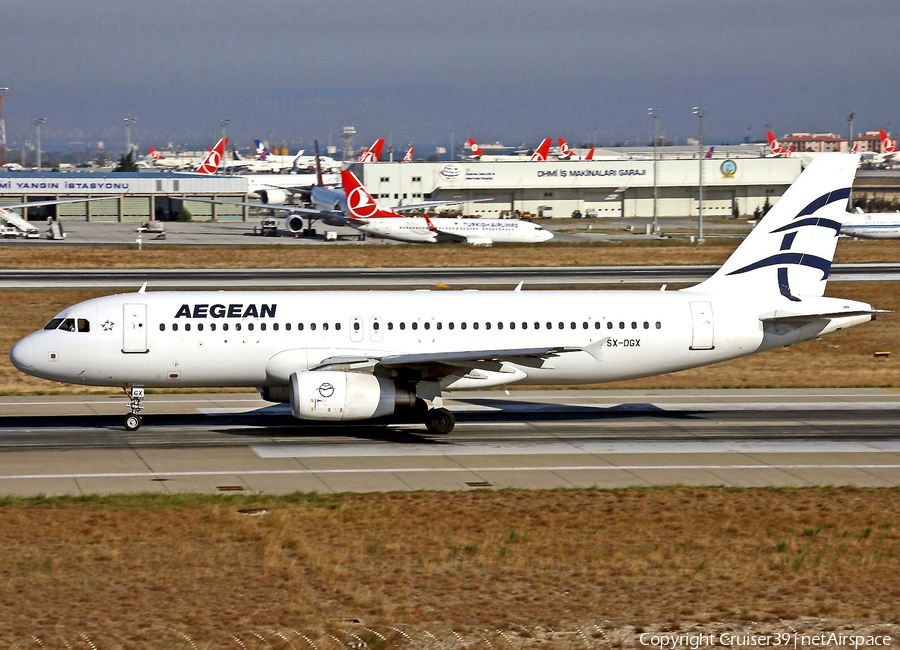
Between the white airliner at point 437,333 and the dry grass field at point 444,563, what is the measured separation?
758 centimetres

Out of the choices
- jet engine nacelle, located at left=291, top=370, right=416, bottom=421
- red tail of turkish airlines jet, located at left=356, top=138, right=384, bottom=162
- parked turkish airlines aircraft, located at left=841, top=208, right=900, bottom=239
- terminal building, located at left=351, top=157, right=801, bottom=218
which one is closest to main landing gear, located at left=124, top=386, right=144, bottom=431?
jet engine nacelle, located at left=291, top=370, right=416, bottom=421

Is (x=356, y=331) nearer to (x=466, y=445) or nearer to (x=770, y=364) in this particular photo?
(x=466, y=445)

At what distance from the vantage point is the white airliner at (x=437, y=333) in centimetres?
3142

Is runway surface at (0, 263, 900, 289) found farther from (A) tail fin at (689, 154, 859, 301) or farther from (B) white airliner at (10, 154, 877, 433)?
(B) white airliner at (10, 154, 877, 433)

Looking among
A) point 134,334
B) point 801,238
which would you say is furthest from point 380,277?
point 134,334

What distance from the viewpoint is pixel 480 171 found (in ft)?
522

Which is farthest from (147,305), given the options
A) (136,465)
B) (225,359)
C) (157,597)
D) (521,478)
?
(157,597)

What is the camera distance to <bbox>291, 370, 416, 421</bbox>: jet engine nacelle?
29812mm

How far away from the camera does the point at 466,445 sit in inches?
1215

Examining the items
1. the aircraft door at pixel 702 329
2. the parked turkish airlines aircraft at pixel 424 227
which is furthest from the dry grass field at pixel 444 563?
the parked turkish airlines aircraft at pixel 424 227

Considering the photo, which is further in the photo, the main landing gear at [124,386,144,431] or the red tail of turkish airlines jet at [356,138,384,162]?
the red tail of turkish airlines jet at [356,138,384,162]

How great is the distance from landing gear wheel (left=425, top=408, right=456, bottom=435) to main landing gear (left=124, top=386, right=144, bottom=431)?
345 inches

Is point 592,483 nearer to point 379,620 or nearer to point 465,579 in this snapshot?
point 465,579

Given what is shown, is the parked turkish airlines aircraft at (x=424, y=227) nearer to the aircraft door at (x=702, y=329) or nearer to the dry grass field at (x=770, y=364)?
the dry grass field at (x=770, y=364)
